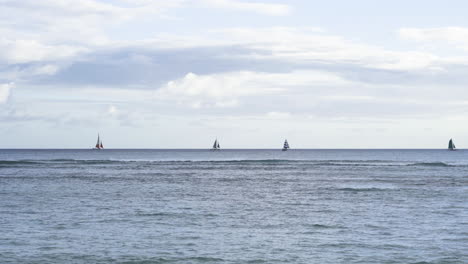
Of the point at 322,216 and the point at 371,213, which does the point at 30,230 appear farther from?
the point at 371,213

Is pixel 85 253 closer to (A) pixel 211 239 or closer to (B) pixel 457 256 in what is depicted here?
(A) pixel 211 239

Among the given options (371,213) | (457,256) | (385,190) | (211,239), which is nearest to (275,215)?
(371,213)

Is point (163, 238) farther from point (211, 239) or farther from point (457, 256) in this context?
point (457, 256)

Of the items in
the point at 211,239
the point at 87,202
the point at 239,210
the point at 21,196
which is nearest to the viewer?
the point at 211,239

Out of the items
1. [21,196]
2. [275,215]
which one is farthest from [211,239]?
[21,196]

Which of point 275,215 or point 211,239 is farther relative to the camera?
point 275,215

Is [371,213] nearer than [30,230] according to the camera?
No

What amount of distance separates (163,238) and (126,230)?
3494 millimetres

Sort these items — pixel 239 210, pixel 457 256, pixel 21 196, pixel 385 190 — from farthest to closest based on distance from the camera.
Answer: pixel 385 190 → pixel 21 196 → pixel 239 210 → pixel 457 256

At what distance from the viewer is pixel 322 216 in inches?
1510

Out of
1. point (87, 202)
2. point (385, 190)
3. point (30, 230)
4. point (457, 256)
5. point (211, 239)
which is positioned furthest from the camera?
point (385, 190)

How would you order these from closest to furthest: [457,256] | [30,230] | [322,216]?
[457,256]
[30,230]
[322,216]

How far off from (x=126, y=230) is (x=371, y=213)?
17.6 metres

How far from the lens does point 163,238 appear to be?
1172 inches
